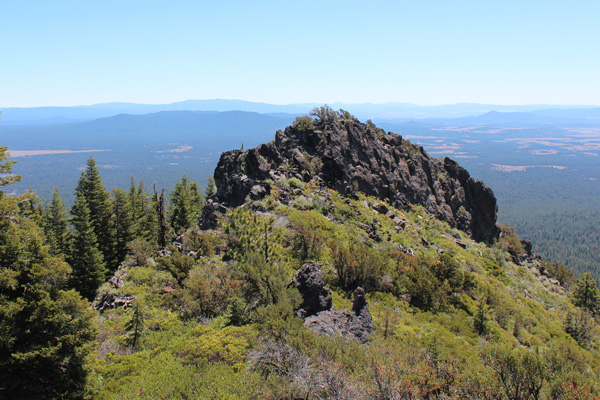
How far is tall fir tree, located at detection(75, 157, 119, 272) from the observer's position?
3869cm

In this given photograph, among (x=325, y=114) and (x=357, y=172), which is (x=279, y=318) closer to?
(x=357, y=172)

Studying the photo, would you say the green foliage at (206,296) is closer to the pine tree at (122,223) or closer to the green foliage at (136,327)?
the green foliage at (136,327)

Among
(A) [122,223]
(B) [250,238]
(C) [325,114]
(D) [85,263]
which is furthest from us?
(C) [325,114]

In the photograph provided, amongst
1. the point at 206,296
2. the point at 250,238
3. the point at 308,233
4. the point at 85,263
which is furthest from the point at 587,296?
the point at 85,263

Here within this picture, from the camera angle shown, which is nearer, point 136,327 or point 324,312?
point 136,327

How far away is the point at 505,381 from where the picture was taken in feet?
39.9

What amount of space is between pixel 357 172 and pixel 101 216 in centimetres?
2936

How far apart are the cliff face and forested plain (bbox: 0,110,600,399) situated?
293 cm

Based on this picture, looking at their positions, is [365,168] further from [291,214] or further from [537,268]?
[537,268]

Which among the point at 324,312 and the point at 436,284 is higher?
the point at 324,312

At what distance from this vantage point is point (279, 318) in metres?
13.6

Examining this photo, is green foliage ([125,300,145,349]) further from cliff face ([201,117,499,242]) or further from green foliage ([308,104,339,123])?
green foliage ([308,104,339,123])

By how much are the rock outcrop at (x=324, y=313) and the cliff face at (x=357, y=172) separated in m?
14.6

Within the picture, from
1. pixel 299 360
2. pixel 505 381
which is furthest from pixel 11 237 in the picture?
pixel 505 381
